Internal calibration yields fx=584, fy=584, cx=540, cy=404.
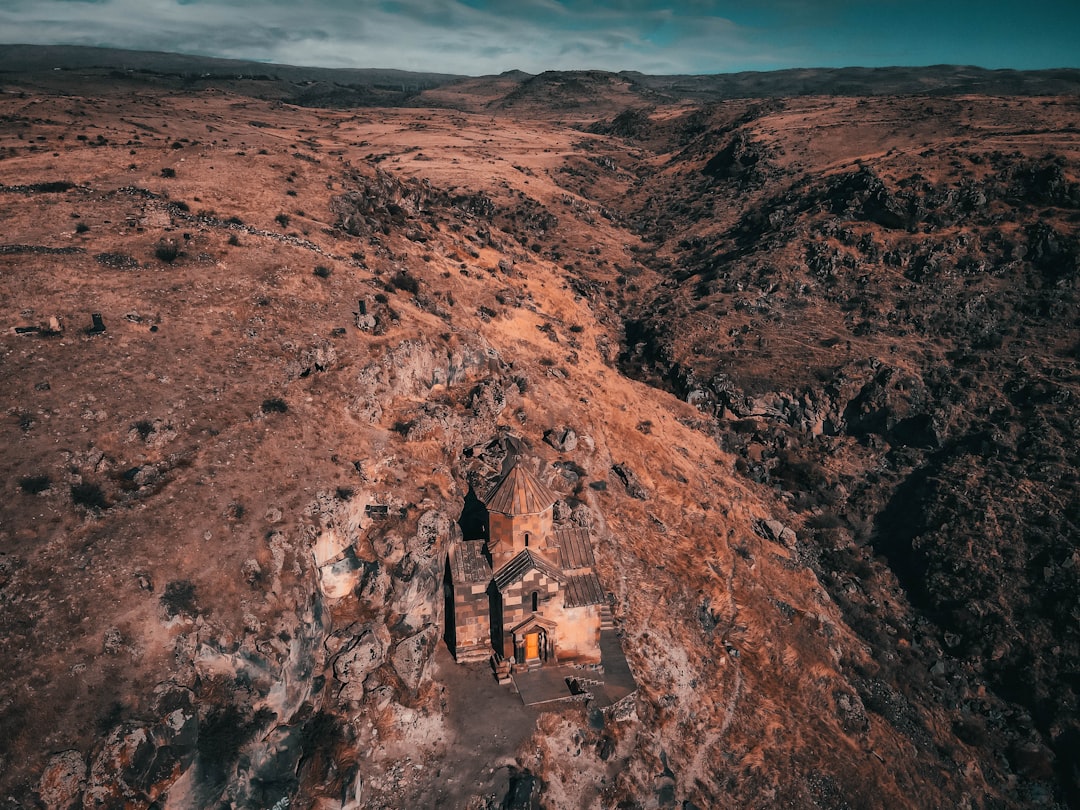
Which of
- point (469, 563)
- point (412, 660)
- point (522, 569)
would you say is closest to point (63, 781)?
point (412, 660)

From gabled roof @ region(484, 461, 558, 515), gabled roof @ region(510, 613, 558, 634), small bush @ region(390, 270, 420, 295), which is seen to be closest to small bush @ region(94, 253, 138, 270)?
small bush @ region(390, 270, 420, 295)

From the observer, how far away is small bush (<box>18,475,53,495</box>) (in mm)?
24406

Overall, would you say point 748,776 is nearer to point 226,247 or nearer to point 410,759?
point 410,759

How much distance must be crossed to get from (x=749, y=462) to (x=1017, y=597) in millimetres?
22274

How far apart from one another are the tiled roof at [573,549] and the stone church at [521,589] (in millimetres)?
55

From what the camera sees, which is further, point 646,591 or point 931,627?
point 931,627

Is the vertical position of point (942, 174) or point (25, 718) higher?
point (942, 174)

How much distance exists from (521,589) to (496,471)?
36.6 feet

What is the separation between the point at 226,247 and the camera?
4275 cm

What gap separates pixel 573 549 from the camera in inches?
1237

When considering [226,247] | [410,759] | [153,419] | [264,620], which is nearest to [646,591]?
[410,759]

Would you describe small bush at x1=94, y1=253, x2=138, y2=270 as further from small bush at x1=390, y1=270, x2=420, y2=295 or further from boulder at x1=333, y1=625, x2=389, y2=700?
boulder at x1=333, y1=625, x2=389, y2=700

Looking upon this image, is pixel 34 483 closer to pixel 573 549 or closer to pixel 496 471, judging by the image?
pixel 496 471

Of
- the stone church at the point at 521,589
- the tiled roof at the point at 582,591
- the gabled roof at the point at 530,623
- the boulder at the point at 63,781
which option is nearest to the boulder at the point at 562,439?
the stone church at the point at 521,589
